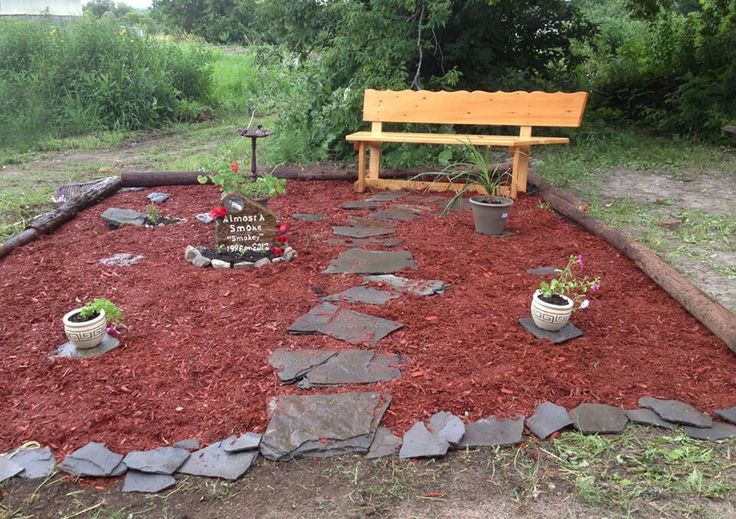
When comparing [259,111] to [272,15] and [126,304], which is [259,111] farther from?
[126,304]

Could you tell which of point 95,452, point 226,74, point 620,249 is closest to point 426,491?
point 95,452

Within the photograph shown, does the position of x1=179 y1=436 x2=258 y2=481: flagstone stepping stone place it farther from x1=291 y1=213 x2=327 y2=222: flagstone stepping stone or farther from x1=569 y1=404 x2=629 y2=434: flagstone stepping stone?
x1=291 y1=213 x2=327 y2=222: flagstone stepping stone

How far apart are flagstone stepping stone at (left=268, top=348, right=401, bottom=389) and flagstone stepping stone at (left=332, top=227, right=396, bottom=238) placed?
1908 mm

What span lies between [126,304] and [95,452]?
4.35ft

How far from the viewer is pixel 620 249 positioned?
4410mm

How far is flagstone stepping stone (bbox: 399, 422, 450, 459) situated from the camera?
2.33 metres

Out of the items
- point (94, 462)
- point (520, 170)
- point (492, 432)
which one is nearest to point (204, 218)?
point (520, 170)

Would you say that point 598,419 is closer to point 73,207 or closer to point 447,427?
point 447,427

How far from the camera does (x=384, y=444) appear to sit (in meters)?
2.40

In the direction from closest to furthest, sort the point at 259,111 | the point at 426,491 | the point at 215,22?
1. the point at 426,491
2. the point at 259,111
3. the point at 215,22

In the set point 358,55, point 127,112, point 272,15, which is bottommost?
point 127,112

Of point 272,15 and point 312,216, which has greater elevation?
point 272,15

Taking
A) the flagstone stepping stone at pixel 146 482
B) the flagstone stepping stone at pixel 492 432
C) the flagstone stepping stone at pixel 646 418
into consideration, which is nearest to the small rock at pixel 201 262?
the flagstone stepping stone at pixel 146 482

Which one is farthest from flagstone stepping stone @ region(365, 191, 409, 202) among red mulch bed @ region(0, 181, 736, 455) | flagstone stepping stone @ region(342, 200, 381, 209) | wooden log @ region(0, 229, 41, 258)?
wooden log @ region(0, 229, 41, 258)
